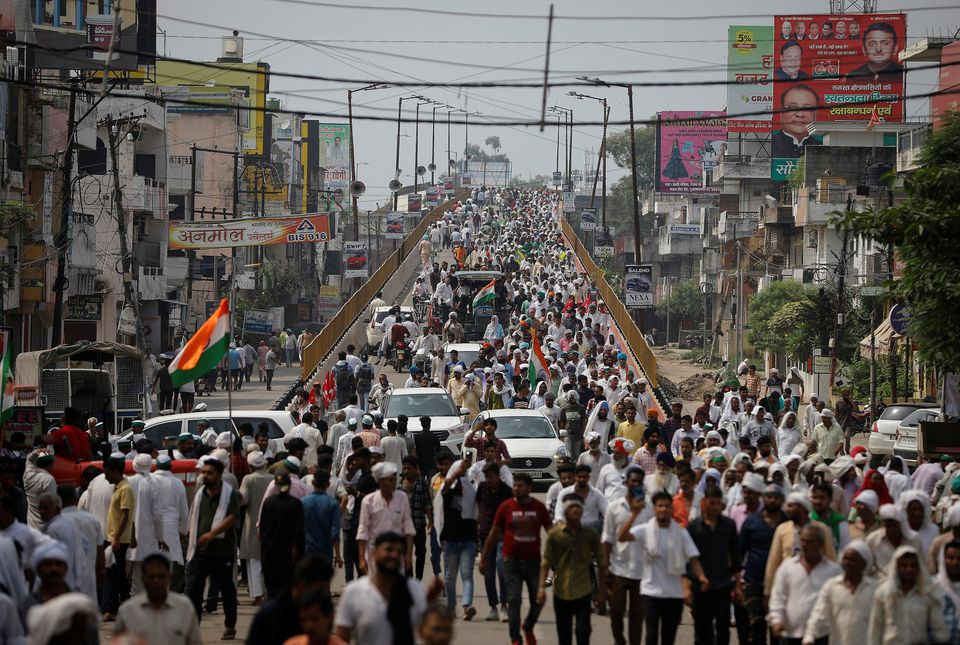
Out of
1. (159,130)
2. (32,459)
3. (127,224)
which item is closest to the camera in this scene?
(32,459)

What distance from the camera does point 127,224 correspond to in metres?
55.1

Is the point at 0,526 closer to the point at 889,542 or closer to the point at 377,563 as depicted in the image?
the point at 377,563

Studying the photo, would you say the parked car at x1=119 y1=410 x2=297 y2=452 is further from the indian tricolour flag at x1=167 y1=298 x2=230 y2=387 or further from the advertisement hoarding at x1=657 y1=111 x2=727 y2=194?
the advertisement hoarding at x1=657 y1=111 x2=727 y2=194

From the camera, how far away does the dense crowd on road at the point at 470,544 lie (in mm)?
8234

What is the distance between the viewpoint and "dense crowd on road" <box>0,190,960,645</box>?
823 cm

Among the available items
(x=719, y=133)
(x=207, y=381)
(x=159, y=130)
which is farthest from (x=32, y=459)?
(x=719, y=133)

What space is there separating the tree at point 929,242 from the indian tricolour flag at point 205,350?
8621 millimetres

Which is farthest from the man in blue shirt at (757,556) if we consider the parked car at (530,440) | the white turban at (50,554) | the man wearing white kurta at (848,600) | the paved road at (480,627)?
the parked car at (530,440)

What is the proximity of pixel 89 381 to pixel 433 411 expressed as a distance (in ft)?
20.8

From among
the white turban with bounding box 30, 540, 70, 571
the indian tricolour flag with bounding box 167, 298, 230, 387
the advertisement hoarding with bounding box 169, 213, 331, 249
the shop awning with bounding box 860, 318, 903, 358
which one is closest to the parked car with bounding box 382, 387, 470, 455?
the indian tricolour flag with bounding box 167, 298, 230, 387

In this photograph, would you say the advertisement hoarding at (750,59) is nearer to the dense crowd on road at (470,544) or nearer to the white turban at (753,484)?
the dense crowd on road at (470,544)

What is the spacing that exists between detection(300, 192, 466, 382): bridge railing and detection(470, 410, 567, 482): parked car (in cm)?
1372

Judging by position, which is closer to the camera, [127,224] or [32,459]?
[32,459]

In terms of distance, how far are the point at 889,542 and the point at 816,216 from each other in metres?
50.1
